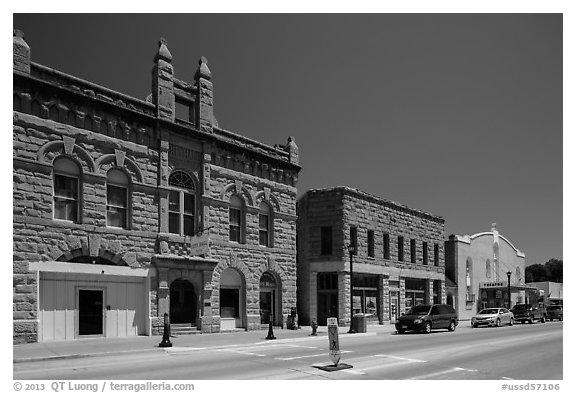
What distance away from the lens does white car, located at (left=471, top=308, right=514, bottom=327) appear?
3678 centimetres

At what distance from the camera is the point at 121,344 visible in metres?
19.8

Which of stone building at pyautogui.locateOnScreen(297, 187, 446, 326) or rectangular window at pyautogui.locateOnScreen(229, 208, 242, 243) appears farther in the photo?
stone building at pyautogui.locateOnScreen(297, 187, 446, 326)

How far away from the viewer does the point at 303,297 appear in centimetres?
3581

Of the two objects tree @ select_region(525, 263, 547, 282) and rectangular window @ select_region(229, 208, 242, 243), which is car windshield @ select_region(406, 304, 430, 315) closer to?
rectangular window @ select_region(229, 208, 242, 243)

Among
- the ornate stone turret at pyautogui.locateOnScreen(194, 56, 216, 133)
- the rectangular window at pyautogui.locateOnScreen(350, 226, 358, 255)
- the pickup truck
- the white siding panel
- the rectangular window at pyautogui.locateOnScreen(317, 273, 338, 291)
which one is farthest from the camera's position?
the pickup truck

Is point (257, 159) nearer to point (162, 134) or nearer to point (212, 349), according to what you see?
point (162, 134)

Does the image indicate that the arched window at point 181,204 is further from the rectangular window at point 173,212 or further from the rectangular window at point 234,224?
the rectangular window at point 234,224

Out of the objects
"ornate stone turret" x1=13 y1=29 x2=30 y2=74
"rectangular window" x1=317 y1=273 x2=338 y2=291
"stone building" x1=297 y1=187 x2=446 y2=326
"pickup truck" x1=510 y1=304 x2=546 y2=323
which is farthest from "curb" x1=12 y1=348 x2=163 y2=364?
"pickup truck" x1=510 y1=304 x2=546 y2=323

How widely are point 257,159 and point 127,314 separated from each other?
10.1 metres

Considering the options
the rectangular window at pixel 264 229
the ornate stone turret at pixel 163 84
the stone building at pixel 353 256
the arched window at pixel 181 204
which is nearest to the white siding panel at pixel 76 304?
the arched window at pixel 181 204

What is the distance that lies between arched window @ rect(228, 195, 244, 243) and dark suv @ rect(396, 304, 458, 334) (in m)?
9.03

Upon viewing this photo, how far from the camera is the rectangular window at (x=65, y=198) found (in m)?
21.2

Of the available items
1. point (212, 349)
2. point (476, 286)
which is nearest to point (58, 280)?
point (212, 349)

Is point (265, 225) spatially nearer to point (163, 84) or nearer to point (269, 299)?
point (269, 299)
